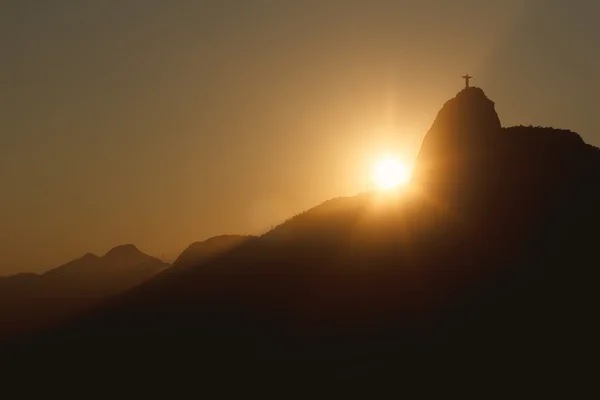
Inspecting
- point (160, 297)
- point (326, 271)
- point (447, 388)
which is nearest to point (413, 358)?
point (447, 388)

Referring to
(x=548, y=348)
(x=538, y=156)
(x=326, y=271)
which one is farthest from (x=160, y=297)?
(x=538, y=156)

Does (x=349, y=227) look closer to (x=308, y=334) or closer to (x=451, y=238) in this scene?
(x=451, y=238)

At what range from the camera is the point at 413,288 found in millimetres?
64125

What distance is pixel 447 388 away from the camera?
53.2m

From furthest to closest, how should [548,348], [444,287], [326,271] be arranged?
[326,271] → [444,287] → [548,348]

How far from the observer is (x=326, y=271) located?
68.2 metres

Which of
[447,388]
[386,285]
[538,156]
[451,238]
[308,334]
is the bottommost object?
[447,388]

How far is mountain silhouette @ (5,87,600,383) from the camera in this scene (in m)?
57.4

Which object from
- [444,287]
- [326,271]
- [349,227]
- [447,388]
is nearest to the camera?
[447,388]

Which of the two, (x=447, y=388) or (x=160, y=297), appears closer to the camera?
(x=447, y=388)

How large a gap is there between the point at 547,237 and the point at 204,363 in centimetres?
3663

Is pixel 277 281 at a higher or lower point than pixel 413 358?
higher

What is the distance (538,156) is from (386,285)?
86.6ft

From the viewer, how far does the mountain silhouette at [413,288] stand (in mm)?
57406
